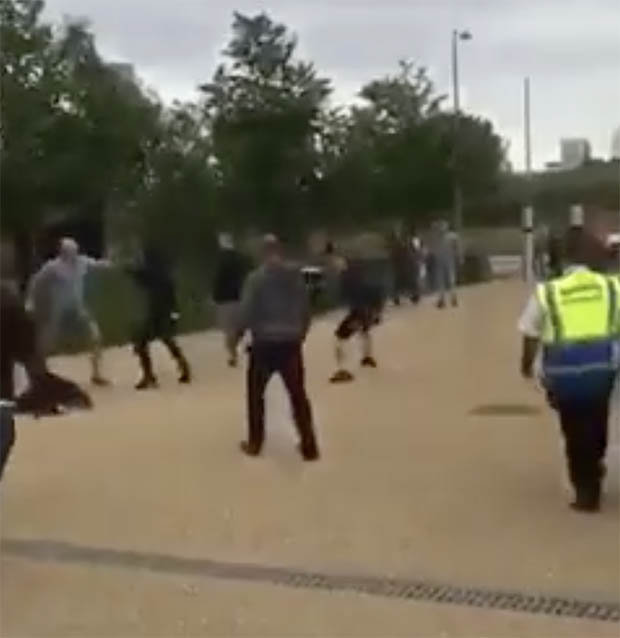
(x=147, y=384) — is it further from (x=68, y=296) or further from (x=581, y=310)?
(x=581, y=310)

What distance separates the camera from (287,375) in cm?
1267

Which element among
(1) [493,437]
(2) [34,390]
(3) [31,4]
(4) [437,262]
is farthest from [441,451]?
(4) [437,262]

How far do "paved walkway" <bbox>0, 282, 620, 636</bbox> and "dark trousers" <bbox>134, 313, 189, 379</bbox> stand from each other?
173 centimetres

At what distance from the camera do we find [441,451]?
13.0 metres

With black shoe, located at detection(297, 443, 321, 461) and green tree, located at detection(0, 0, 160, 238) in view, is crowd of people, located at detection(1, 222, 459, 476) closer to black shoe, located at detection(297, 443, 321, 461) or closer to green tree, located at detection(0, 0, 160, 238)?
black shoe, located at detection(297, 443, 321, 461)

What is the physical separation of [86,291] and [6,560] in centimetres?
948

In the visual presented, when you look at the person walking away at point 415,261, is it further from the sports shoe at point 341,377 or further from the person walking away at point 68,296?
the person walking away at point 68,296

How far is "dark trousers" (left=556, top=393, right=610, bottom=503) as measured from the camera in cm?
1025

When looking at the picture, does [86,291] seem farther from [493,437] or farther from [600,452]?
[600,452]

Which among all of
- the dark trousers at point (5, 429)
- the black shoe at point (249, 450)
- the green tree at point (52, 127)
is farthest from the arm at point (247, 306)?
the dark trousers at point (5, 429)

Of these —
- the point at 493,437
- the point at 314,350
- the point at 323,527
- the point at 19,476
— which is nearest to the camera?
the point at 323,527

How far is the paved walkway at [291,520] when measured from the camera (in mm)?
7819

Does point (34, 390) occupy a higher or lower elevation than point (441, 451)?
higher

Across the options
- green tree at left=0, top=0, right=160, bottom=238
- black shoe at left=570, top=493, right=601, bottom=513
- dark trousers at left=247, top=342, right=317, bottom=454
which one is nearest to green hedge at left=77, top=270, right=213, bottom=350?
green tree at left=0, top=0, right=160, bottom=238
